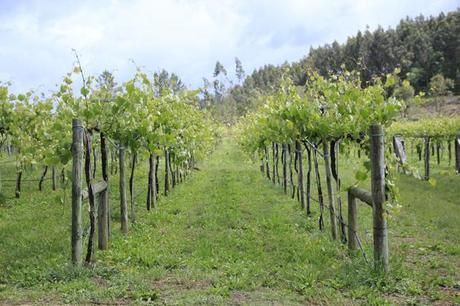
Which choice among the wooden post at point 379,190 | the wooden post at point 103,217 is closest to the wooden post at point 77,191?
the wooden post at point 103,217

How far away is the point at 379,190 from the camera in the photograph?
634 cm

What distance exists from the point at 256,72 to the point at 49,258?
128m

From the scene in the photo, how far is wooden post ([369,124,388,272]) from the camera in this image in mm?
6312

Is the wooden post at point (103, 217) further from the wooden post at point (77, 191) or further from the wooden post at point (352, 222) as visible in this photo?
the wooden post at point (352, 222)

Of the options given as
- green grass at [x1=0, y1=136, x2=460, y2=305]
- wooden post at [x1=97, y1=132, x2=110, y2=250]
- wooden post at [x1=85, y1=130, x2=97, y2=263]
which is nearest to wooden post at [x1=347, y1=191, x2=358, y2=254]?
green grass at [x1=0, y1=136, x2=460, y2=305]

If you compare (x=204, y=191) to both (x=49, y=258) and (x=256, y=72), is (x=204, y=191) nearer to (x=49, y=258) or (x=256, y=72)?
(x=49, y=258)

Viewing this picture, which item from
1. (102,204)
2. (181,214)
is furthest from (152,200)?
(102,204)

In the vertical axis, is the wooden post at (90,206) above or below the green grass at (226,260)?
above

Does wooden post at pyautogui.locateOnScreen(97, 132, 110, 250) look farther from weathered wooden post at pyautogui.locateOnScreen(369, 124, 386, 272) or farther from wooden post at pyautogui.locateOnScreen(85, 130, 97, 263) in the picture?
weathered wooden post at pyautogui.locateOnScreen(369, 124, 386, 272)

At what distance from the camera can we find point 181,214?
1225 centimetres

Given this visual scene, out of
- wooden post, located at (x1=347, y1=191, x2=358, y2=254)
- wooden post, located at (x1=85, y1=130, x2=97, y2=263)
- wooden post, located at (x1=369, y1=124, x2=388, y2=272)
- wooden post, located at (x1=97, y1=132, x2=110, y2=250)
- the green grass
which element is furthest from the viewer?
wooden post, located at (x1=97, y1=132, x2=110, y2=250)

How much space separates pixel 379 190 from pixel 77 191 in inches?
167

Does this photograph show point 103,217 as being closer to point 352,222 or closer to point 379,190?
point 352,222

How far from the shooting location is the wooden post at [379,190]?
6312 mm
